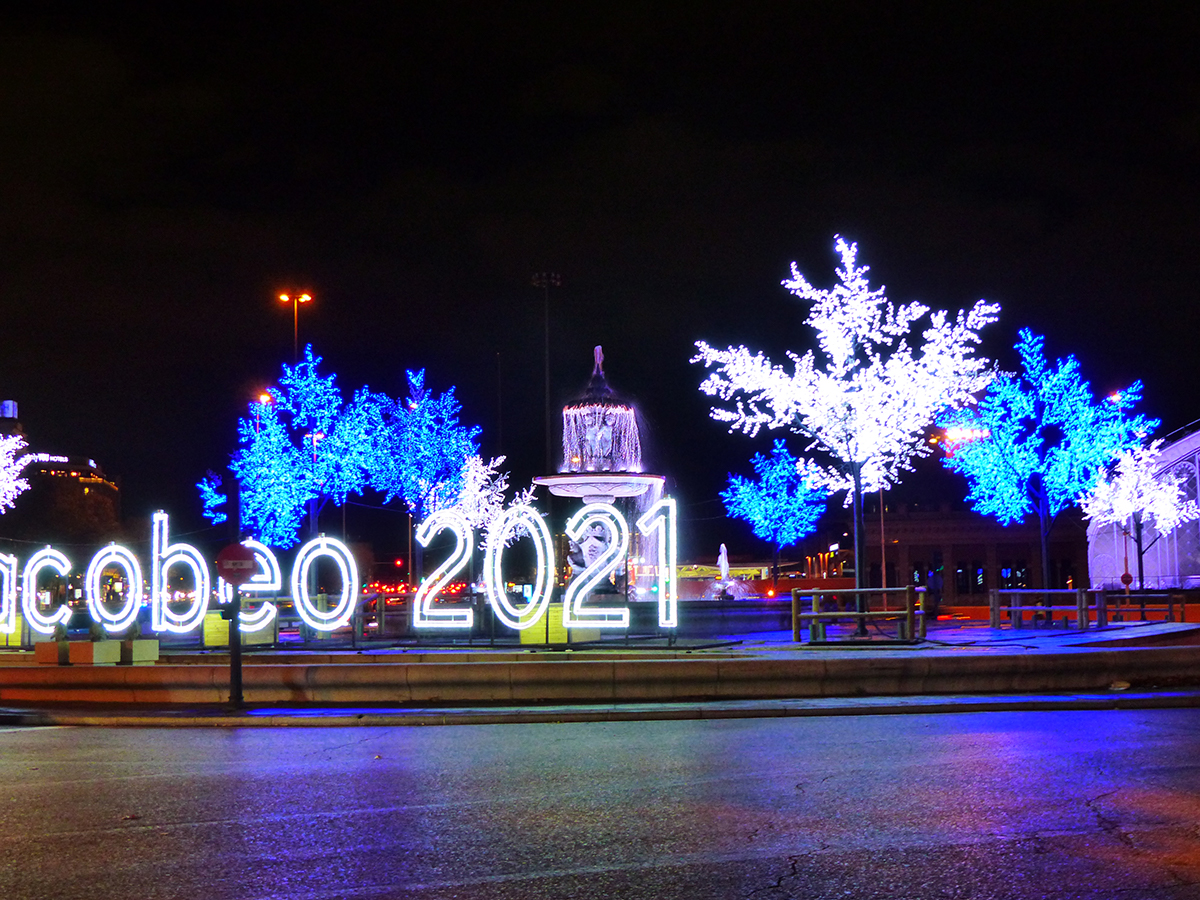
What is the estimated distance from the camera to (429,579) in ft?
90.3

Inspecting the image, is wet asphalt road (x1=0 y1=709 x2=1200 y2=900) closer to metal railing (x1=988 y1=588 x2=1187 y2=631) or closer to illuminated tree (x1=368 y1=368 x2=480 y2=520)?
metal railing (x1=988 y1=588 x2=1187 y2=631)

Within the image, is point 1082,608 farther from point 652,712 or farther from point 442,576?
point 652,712

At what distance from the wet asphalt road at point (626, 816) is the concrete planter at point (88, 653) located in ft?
30.3

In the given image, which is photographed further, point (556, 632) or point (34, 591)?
point (34, 591)

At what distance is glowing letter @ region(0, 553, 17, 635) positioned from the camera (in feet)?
106

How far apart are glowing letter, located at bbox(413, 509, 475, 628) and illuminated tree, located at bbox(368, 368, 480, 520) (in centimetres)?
3176

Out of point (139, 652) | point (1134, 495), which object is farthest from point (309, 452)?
point (1134, 495)

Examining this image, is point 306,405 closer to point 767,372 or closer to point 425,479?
point 425,479

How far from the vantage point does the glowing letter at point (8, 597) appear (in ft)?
106

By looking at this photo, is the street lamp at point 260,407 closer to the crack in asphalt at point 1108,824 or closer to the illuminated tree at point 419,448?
the illuminated tree at point 419,448

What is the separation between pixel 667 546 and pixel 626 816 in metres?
15.8

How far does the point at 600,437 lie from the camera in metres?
33.7

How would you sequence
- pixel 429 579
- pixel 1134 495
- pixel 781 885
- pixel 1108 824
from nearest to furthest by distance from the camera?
pixel 781 885, pixel 1108 824, pixel 429 579, pixel 1134 495

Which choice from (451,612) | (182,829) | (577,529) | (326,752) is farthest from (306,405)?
(182,829)
